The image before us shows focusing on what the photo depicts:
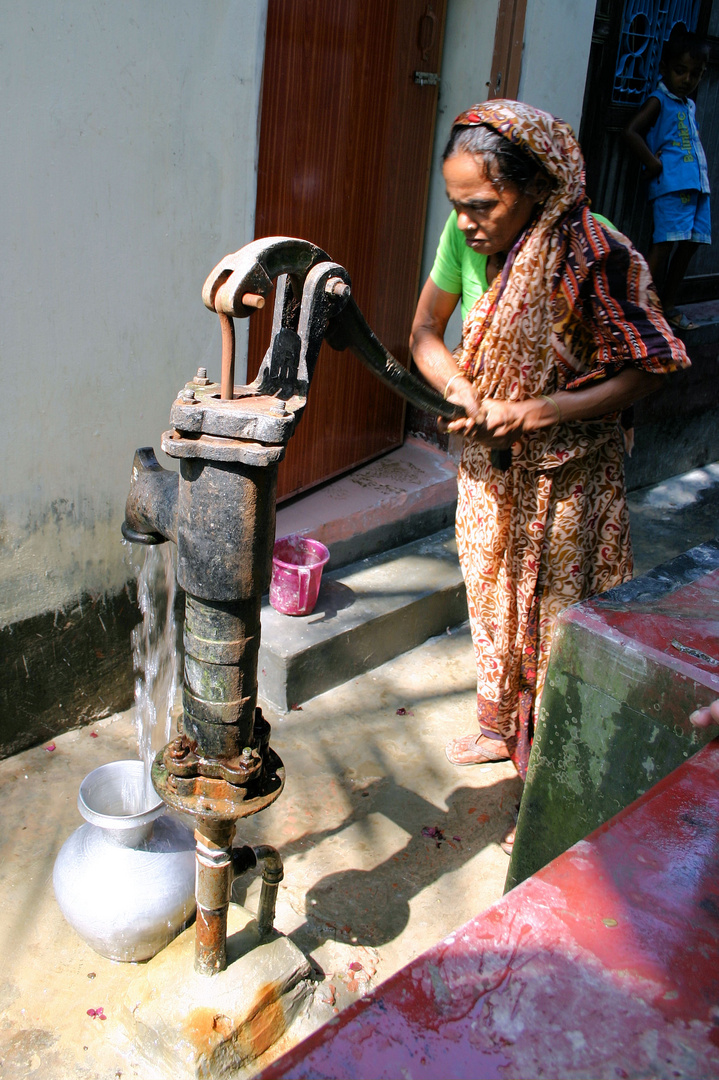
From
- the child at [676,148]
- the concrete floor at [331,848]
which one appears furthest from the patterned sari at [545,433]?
Answer: the child at [676,148]

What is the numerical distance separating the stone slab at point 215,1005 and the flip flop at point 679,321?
419cm

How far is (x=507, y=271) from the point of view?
7.34ft

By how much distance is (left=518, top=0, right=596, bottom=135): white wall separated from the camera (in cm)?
352

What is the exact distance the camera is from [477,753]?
10.0 ft

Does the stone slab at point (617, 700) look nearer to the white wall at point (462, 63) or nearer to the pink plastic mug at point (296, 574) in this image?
the pink plastic mug at point (296, 574)

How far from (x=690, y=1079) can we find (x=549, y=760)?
116cm

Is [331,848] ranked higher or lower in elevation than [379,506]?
lower

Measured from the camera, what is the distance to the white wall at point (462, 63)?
11.8 feet

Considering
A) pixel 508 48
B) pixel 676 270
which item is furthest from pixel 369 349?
pixel 676 270

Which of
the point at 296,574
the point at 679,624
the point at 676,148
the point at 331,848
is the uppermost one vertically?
the point at 676,148

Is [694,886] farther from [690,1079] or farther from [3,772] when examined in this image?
[3,772]

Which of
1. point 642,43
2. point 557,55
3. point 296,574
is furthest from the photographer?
point 642,43

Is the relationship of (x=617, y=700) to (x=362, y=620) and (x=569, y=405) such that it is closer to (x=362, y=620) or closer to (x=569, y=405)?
(x=569, y=405)

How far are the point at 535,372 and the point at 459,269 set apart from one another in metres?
0.43
